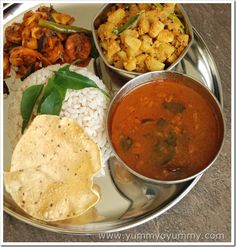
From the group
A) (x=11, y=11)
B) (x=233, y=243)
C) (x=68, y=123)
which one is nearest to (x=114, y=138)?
(x=68, y=123)

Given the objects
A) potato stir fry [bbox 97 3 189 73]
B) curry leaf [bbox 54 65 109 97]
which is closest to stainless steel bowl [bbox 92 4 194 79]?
potato stir fry [bbox 97 3 189 73]

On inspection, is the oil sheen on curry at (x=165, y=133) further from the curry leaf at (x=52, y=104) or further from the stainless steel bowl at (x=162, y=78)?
the curry leaf at (x=52, y=104)

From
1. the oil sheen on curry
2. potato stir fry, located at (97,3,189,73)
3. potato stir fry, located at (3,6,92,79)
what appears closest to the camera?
the oil sheen on curry

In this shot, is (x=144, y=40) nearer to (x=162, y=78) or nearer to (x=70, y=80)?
(x=162, y=78)

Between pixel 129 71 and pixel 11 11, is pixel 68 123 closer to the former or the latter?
pixel 129 71

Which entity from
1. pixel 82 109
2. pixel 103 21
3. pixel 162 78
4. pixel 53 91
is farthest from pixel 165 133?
pixel 103 21

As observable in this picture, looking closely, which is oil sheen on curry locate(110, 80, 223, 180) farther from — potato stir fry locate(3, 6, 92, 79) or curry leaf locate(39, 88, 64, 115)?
potato stir fry locate(3, 6, 92, 79)
